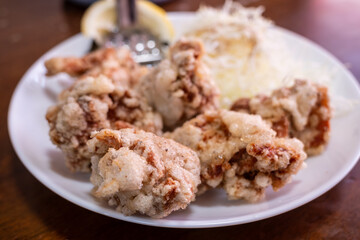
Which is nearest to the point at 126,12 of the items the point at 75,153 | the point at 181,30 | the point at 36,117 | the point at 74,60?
the point at 181,30

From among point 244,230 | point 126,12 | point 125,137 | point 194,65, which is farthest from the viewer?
point 126,12

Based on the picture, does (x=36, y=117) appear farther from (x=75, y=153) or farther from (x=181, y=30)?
(x=181, y=30)

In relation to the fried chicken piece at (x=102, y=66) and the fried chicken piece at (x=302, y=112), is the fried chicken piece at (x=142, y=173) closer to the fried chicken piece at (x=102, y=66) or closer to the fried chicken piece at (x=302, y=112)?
the fried chicken piece at (x=302, y=112)

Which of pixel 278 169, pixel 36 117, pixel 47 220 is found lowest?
pixel 47 220

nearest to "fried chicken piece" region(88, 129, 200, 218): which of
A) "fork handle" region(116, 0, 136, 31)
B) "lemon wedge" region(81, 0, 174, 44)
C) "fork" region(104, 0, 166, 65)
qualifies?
"fork" region(104, 0, 166, 65)

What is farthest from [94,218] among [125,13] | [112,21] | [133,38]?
[112,21]

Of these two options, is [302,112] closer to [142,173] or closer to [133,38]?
[142,173]
